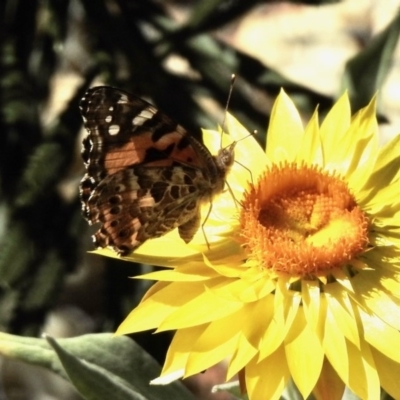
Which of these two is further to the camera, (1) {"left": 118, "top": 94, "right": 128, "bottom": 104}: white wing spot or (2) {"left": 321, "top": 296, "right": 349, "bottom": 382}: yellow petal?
(1) {"left": 118, "top": 94, "right": 128, "bottom": 104}: white wing spot

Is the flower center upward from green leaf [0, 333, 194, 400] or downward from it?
upward

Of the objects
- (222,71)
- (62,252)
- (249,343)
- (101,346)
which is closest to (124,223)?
(101,346)

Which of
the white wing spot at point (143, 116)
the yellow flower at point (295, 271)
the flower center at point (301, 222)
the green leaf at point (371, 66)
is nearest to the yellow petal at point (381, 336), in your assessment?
the yellow flower at point (295, 271)

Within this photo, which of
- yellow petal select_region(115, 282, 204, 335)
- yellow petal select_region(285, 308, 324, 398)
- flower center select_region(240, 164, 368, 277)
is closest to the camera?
yellow petal select_region(285, 308, 324, 398)

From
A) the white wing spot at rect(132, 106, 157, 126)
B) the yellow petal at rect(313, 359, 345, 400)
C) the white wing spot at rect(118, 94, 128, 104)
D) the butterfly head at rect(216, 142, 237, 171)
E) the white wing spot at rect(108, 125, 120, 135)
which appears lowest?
the yellow petal at rect(313, 359, 345, 400)

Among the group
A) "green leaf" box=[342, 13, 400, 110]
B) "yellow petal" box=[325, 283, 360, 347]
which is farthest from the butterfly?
"green leaf" box=[342, 13, 400, 110]

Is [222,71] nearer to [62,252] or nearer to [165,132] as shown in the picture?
[62,252]

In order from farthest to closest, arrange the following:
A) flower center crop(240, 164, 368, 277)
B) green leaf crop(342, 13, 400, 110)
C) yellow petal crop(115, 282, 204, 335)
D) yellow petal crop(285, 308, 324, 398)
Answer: green leaf crop(342, 13, 400, 110) < flower center crop(240, 164, 368, 277) < yellow petal crop(115, 282, 204, 335) < yellow petal crop(285, 308, 324, 398)

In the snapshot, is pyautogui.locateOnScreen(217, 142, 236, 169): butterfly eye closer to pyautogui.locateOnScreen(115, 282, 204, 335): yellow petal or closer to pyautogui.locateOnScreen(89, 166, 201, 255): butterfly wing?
pyautogui.locateOnScreen(89, 166, 201, 255): butterfly wing

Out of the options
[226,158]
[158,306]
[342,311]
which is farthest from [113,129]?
[342,311]
